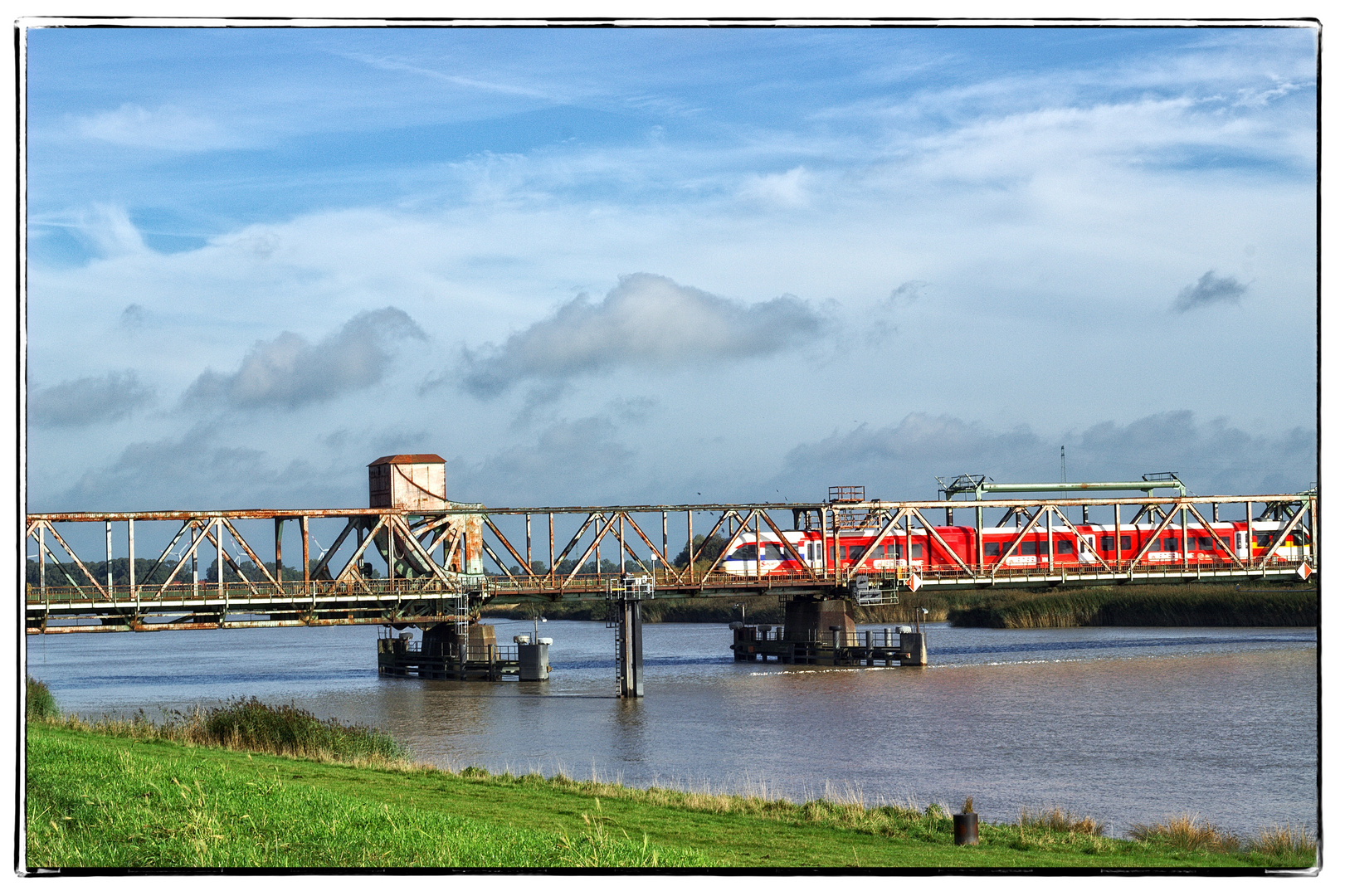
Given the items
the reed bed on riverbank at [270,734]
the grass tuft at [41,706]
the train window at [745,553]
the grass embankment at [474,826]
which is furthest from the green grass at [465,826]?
the train window at [745,553]

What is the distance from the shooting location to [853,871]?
17188mm

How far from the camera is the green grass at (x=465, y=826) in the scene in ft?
59.7

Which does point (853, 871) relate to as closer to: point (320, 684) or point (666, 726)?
point (666, 726)

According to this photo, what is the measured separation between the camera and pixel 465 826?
2086cm

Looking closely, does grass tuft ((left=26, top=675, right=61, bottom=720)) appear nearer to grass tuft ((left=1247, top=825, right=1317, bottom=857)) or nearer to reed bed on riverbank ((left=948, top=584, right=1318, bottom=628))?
grass tuft ((left=1247, top=825, right=1317, bottom=857))

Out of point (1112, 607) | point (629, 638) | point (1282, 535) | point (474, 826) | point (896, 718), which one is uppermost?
point (1282, 535)

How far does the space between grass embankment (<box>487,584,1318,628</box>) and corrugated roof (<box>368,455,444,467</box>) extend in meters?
24.7

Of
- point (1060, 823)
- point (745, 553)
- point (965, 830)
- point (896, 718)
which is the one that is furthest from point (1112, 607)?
point (965, 830)

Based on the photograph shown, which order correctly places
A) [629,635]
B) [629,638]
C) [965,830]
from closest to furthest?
[965,830]
[629,638]
[629,635]

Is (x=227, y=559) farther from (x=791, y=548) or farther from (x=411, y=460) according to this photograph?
(x=791, y=548)

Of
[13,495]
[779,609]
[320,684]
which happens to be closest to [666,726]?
[320,684]

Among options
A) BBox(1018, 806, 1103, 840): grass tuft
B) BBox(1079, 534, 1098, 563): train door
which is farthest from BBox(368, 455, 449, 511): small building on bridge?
BBox(1018, 806, 1103, 840): grass tuft

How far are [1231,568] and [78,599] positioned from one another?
194ft

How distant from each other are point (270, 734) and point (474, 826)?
53.5 feet
